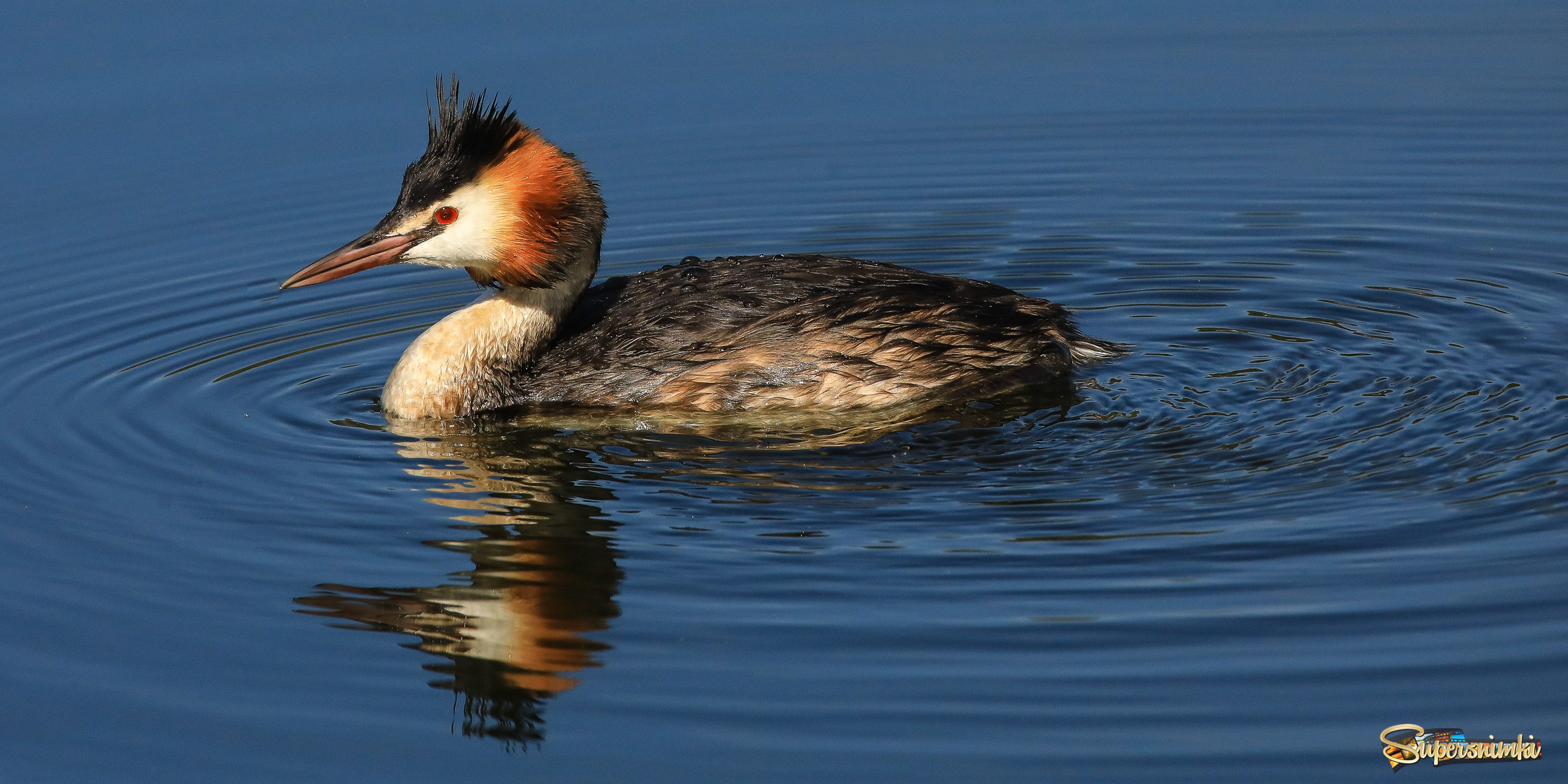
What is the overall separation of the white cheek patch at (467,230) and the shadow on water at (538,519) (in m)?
0.83

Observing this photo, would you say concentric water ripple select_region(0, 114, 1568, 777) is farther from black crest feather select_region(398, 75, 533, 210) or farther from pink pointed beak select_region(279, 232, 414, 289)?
black crest feather select_region(398, 75, 533, 210)

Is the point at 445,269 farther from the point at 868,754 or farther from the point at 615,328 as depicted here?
the point at 868,754

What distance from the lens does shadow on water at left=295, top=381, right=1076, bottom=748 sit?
21.6ft

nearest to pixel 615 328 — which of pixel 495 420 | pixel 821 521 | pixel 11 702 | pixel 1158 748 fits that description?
pixel 495 420

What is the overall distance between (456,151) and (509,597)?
276cm

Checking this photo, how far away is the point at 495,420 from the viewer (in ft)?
30.6

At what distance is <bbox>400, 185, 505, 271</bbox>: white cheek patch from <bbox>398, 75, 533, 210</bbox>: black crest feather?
7 centimetres

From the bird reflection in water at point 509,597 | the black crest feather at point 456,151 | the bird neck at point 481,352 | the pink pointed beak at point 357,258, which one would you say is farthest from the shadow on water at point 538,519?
the black crest feather at point 456,151

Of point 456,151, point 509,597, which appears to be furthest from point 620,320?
point 509,597

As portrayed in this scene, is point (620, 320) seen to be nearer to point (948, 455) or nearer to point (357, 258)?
point (357, 258)

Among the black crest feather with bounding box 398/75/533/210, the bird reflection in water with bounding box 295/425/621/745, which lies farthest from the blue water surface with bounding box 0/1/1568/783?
the black crest feather with bounding box 398/75/533/210

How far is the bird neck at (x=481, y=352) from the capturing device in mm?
9344

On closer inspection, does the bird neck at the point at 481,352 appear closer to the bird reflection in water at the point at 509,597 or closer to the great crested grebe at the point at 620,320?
the great crested grebe at the point at 620,320

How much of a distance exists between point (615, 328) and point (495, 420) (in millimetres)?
744
